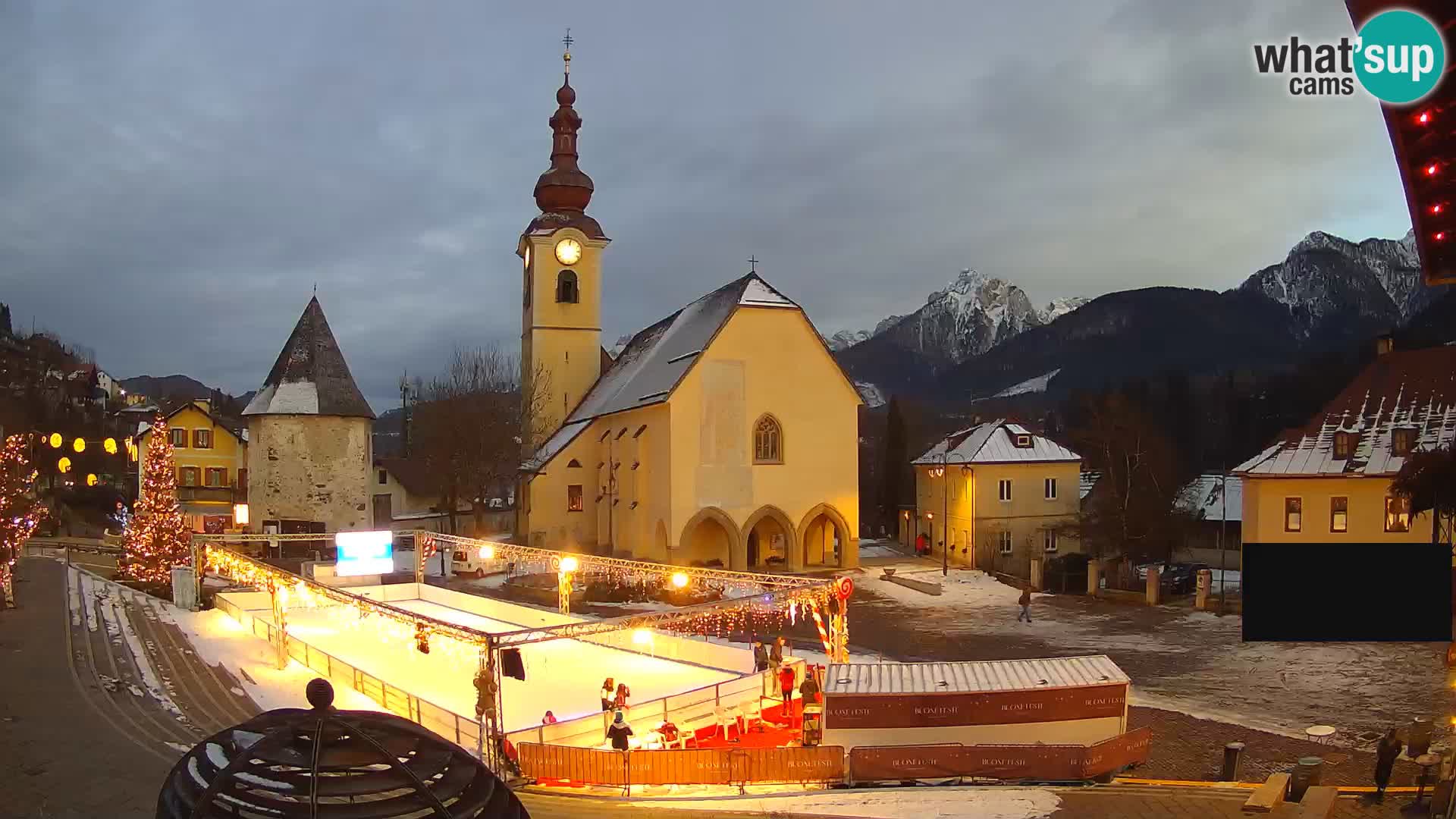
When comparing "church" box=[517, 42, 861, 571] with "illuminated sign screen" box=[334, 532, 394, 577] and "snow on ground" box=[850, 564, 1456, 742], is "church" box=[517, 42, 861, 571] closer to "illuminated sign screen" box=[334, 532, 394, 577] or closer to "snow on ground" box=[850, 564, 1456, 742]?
"snow on ground" box=[850, 564, 1456, 742]

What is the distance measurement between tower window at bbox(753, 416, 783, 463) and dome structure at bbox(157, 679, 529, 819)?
34.4 metres

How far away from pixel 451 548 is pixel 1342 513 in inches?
1208

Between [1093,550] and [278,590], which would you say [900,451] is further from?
[278,590]

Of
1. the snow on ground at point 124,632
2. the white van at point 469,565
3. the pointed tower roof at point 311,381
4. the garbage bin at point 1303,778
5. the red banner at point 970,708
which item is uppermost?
the pointed tower roof at point 311,381

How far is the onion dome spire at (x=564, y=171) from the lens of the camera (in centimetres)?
5116

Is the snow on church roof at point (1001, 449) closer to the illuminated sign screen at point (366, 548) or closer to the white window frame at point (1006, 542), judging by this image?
the white window frame at point (1006, 542)

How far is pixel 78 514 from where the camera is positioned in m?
61.7

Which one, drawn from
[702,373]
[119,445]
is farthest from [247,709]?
[119,445]

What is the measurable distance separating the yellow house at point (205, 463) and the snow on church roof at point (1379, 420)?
148ft

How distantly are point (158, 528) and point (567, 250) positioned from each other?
2588 centimetres

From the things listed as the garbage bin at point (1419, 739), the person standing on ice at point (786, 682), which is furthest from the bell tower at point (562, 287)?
the garbage bin at point (1419, 739)

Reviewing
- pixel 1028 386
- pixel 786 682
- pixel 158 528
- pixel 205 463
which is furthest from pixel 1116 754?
pixel 1028 386

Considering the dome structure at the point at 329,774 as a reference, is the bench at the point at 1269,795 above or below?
below

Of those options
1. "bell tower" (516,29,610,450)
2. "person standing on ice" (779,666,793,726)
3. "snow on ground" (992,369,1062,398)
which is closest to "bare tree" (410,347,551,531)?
"bell tower" (516,29,610,450)
